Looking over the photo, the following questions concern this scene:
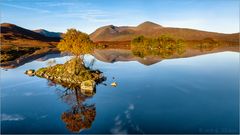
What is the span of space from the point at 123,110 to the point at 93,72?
19122mm

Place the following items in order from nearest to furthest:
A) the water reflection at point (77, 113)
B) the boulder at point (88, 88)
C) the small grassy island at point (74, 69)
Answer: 1. the water reflection at point (77, 113)
2. the boulder at point (88, 88)
3. the small grassy island at point (74, 69)

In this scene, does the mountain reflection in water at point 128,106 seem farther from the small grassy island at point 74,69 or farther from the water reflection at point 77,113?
the small grassy island at point 74,69

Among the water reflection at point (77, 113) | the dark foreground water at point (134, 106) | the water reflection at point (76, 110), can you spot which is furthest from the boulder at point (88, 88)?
the dark foreground water at point (134, 106)

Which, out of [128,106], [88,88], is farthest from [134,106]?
[88,88]

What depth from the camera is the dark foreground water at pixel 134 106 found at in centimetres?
2414

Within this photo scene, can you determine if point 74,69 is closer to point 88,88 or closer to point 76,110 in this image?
point 88,88

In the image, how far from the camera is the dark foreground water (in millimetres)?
24141

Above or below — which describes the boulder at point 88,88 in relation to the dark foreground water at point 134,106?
above

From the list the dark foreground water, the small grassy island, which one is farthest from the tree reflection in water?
the small grassy island

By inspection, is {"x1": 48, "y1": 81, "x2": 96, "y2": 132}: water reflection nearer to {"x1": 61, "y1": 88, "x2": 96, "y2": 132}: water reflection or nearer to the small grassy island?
{"x1": 61, "y1": 88, "x2": 96, "y2": 132}: water reflection

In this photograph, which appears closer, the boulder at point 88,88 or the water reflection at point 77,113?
the water reflection at point 77,113

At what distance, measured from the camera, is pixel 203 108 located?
95.6 feet

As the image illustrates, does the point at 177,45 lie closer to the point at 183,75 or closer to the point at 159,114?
the point at 183,75

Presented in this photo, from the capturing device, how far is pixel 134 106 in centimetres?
2998
